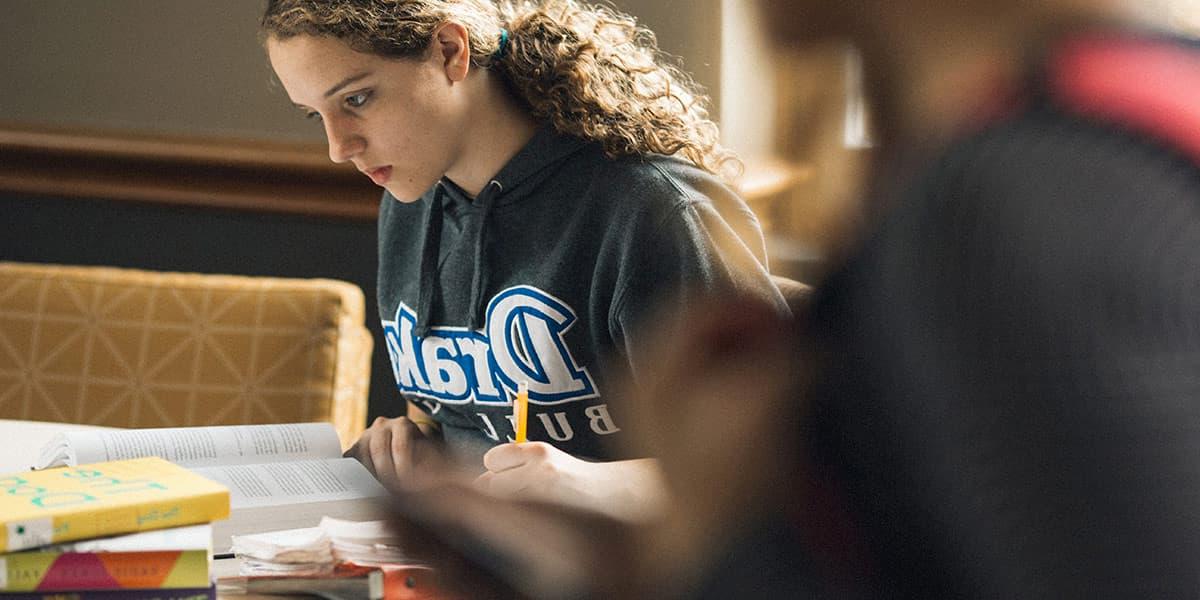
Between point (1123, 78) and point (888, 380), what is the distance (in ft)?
0.33

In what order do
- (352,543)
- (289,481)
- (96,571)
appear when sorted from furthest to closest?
(289,481) → (352,543) → (96,571)

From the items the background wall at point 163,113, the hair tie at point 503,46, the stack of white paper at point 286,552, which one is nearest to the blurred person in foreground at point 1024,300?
the stack of white paper at point 286,552

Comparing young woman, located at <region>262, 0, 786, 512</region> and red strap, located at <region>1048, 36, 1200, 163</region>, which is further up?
red strap, located at <region>1048, 36, 1200, 163</region>

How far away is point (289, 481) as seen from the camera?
1.16 m

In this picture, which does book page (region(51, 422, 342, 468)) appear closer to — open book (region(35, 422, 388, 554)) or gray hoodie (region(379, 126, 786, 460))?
open book (region(35, 422, 388, 554))

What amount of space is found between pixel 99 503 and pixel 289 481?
0.29m

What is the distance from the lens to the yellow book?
2.76ft

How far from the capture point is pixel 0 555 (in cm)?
83

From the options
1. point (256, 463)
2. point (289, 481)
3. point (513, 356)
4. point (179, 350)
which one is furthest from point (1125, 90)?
point (179, 350)

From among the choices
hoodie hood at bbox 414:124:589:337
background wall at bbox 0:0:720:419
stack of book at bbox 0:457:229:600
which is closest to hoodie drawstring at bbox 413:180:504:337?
hoodie hood at bbox 414:124:589:337

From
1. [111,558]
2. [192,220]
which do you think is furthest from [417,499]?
[192,220]

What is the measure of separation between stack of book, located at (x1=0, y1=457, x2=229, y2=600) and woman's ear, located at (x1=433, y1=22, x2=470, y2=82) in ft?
2.46

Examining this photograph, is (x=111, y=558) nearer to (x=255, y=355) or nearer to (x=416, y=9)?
(x=416, y=9)

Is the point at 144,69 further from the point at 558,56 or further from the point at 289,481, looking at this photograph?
the point at 289,481
